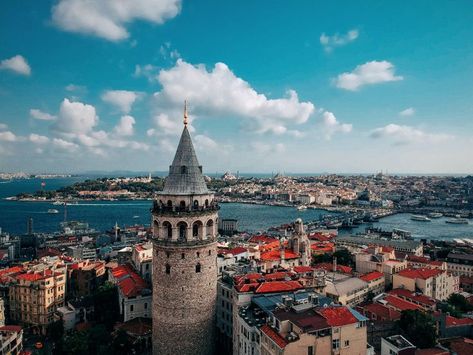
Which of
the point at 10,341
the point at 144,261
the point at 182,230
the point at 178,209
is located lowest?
the point at 10,341

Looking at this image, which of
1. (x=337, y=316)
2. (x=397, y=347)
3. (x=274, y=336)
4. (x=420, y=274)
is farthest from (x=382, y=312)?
(x=274, y=336)

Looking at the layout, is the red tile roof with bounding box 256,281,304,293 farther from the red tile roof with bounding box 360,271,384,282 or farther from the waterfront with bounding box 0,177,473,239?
the waterfront with bounding box 0,177,473,239

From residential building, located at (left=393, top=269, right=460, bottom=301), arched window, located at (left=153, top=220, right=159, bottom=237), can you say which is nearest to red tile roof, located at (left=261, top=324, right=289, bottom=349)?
arched window, located at (left=153, top=220, right=159, bottom=237)

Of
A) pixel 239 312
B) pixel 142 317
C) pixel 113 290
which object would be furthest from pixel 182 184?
pixel 113 290

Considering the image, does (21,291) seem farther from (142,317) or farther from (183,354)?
(183,354)

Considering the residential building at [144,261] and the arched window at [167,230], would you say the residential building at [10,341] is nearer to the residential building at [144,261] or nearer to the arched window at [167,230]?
the residential building at [144,261]

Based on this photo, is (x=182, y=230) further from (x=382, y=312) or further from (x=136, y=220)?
(x=136, y=220)
